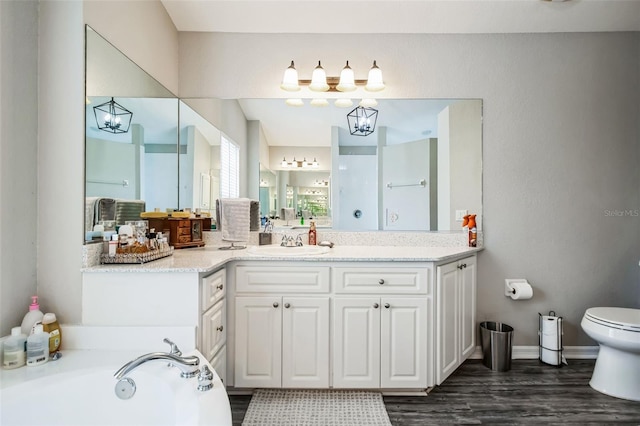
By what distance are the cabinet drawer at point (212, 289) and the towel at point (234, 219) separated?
1.52 ft

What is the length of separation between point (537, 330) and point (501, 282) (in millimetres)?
446

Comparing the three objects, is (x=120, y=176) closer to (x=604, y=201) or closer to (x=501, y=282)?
(x=501, y=282)

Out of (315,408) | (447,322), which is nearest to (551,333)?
(447,322)

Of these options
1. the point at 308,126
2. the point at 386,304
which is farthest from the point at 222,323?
the point at 308,126

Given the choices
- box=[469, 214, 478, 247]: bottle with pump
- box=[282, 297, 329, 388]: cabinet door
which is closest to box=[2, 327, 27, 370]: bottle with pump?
box=[282, 297, 329, 388]: cabinet door

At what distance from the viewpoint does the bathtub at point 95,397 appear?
3.69 feet

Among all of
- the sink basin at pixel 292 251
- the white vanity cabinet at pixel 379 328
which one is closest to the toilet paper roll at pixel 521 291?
the white vanity cabinet at pixel 379 328

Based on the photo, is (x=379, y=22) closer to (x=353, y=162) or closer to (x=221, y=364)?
(x=353, y=162)

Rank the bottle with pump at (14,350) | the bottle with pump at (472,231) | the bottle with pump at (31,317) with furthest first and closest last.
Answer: the bottle with pump at (472,231)
the bottle with pump at (31,317)
the bottle with pump at (14,350)

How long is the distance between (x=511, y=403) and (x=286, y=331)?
1.35 m

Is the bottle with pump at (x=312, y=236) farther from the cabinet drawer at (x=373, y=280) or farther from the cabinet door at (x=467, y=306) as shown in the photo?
the cabinet door at (x=467, y=306)

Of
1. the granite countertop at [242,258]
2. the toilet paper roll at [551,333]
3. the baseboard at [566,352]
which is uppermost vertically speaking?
the granite countertop at [242,258]

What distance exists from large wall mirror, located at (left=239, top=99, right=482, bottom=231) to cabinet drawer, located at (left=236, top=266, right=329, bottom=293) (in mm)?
660

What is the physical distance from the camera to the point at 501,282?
245cm
